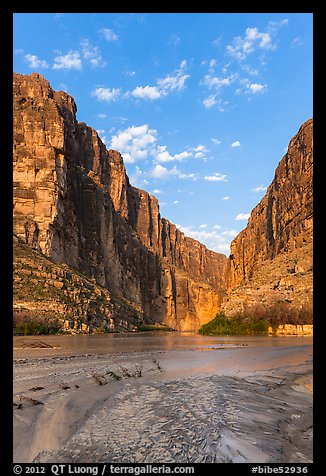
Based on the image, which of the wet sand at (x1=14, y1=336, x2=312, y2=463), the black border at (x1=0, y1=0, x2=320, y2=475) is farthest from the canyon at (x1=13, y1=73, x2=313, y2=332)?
the black border at (x1=0, y1=0, x2=320, y2=475)

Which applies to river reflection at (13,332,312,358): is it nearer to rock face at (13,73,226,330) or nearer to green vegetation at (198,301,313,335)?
green vegetation at (198,301,313,335)

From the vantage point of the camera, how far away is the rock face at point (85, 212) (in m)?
63.3

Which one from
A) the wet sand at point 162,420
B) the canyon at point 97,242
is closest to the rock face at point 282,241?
the canyon at point 97,242

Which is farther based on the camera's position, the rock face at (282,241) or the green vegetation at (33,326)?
the rock face at (282,241)

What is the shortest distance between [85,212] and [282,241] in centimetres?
5265

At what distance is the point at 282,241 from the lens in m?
71.5

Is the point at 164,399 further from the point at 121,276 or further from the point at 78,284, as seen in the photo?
the point at 121,276

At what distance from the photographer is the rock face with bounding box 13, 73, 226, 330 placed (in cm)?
6328

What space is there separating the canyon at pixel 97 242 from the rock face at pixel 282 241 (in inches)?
9.2
